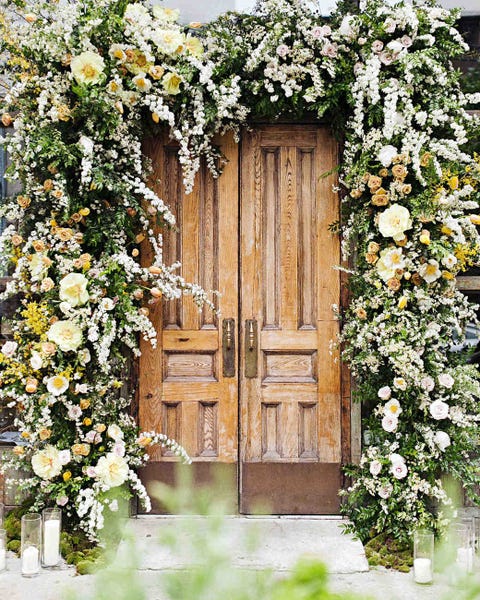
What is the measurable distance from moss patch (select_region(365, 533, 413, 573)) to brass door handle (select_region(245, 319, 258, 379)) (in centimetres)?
103

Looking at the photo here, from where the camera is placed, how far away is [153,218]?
3.83 meters

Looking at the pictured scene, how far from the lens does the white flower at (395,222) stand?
11.6ft

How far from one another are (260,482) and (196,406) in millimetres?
526

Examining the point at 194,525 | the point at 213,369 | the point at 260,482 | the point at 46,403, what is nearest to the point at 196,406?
Answer: the point at 213,369

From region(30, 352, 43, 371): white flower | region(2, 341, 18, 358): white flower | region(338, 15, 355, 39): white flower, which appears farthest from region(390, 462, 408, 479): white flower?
region(338, 15, 355, 39): white flower

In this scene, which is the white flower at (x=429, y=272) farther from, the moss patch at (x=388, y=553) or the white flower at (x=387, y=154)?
the moss patch at (x=388, y=553)

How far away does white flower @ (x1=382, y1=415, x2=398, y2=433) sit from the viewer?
3576mm

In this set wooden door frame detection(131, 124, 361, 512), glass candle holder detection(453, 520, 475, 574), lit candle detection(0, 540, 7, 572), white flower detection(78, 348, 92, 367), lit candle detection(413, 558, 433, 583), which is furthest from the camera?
wooden door frame detection(131, 124, 361, 512)

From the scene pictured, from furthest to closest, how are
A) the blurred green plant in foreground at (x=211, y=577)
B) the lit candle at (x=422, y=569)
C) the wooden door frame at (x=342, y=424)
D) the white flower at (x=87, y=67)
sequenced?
the wooden door frame at (x=342, y=424)
the white flower at (x=87, y=67)
the lit candle at (x=422, y=569)
the blurred green plant in foreground at (x=211, y=577)

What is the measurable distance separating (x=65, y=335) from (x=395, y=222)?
1660mm

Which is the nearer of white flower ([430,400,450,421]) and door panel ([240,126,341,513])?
white flower ([430,400,450,421])

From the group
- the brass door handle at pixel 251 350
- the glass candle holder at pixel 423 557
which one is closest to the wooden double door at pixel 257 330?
the brass door handle at pixel 251 350

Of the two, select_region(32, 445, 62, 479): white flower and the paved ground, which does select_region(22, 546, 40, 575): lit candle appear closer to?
the paved ground

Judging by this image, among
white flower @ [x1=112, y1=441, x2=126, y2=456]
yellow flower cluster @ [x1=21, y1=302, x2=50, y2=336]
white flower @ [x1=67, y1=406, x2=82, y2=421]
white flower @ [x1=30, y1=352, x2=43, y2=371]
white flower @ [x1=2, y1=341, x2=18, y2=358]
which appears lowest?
white flower @ [x1=112, y1=441, x2=126, y2=456]
